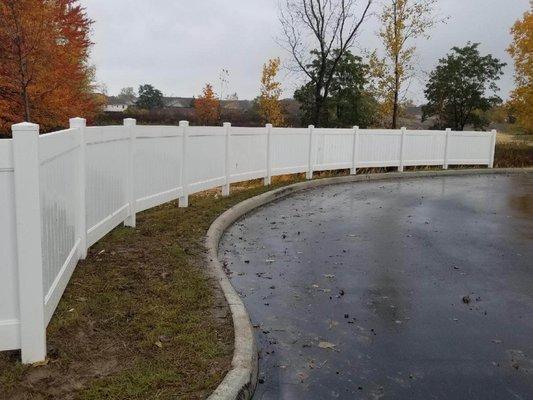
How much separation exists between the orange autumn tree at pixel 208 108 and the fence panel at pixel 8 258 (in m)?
65.2

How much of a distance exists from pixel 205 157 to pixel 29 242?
23.2 feet

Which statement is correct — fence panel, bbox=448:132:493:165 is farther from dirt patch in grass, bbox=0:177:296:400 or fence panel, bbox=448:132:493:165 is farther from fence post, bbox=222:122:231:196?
dirt patch in grass, bbox=0:177:296:400

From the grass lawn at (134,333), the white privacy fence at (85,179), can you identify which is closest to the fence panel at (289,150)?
the white privacy fence at (85,179)

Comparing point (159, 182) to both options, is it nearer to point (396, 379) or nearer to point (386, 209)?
point (386, 209)

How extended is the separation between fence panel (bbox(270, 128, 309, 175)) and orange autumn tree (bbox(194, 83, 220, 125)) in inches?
2112

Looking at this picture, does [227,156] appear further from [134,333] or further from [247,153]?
[134,333]

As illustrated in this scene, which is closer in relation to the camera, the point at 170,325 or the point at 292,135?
the point at 170,325

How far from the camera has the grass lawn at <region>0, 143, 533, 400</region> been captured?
328 centimetres

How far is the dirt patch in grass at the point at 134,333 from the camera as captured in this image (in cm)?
328

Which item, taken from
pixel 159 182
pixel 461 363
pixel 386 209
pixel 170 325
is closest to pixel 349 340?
pixel 461 363

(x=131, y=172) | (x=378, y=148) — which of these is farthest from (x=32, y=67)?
(x=131, y=172)

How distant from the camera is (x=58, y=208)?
443 cm

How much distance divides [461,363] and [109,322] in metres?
2.81

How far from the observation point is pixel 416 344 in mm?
4262
